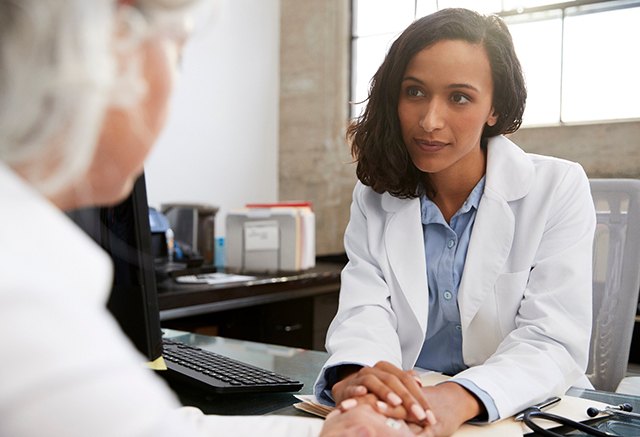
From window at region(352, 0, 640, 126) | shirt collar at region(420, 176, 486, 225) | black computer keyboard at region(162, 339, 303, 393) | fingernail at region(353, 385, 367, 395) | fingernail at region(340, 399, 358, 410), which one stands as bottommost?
black computer keyboard at region(162, 339, 303, 393)

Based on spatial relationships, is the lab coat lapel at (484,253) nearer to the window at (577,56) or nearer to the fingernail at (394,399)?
the fingernail at (394,399)

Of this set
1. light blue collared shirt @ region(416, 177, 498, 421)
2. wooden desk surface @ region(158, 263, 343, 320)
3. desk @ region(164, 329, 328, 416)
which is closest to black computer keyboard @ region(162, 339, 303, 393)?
desk @ region(164, 329, 328, 416)

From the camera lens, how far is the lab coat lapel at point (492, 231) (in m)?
1.58

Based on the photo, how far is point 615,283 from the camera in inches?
72.2

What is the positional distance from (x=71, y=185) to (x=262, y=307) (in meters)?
2.94

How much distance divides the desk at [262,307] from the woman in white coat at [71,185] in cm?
228

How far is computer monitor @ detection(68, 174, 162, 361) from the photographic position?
1032 mm

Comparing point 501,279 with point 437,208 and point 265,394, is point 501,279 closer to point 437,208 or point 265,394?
point 437,208

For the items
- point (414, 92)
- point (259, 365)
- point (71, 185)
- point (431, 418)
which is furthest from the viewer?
point (414, 92)

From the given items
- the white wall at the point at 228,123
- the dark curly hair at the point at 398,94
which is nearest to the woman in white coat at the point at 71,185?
the dark curly hair at the point at 398,94

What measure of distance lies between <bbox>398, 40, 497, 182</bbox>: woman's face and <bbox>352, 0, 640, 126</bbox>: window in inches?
85.0

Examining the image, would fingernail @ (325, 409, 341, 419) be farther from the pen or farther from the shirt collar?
the shirt collar

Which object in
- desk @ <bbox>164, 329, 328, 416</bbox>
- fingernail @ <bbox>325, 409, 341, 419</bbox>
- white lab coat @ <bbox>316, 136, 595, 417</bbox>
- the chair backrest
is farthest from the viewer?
the chair backrest

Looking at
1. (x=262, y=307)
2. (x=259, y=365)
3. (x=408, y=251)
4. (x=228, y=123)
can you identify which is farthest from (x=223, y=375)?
(x=228, y=123)
